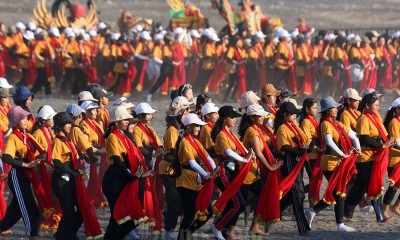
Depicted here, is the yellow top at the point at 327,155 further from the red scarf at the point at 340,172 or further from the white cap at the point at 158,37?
the white cap at the point at 158,37

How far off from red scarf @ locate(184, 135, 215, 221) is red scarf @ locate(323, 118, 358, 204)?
1678 millimetres

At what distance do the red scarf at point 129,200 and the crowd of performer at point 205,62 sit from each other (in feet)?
49.1

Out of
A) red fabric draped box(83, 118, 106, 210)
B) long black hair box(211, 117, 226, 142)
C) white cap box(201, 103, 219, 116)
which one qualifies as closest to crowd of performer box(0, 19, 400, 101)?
red fabric draped box(83, 118, 106, 210)

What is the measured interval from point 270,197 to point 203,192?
0.96m

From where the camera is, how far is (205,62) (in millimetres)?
28031

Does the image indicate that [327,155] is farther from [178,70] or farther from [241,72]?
[178,70]

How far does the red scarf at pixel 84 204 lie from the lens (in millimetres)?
12109

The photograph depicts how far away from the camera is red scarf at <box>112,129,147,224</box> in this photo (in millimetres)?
11664

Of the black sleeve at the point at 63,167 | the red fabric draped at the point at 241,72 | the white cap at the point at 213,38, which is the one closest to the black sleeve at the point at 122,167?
the black sleeve at the point at 63,167

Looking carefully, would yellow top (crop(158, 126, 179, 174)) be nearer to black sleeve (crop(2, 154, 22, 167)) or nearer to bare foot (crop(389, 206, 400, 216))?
black sleeve (crop(2, 154, 22, 167))

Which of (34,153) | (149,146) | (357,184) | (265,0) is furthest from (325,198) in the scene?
(265,0)

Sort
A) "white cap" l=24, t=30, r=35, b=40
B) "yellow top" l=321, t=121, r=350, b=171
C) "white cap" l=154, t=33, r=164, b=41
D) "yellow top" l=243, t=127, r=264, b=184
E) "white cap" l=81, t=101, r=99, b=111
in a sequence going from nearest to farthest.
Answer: "yellow top" l=243, t=127, r=264, b=184
"yellow top" l=321, t=121, r=350, b=171
"white cap" l=81, t=101, r=99, b=111
"white cap" l=154, t=33, r=164, b=41
"white cap" l=24, t=30, r=35, b=40

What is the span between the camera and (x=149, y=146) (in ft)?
42.8

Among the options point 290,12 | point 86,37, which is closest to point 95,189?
point 86,37
